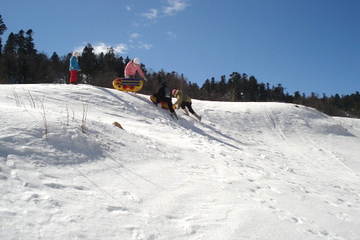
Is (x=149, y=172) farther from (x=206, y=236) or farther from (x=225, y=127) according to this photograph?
(x=225, y=127)

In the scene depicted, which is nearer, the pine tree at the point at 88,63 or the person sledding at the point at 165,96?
the person sledding at the point at 165,96

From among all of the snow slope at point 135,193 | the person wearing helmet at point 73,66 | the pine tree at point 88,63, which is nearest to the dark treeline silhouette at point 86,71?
the pine tree at point 88,63

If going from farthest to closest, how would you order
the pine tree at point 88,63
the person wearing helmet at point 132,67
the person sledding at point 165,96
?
the pine tree at point 88,63 < the person wearing helmet at point 132,67 < the person sledding at point 165,96

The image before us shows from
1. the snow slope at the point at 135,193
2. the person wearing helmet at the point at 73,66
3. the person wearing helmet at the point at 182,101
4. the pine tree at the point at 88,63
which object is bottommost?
the snow slope at the point at 135,193

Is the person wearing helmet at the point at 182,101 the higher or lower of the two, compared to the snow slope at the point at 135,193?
higher

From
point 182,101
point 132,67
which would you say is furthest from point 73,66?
point 182,101

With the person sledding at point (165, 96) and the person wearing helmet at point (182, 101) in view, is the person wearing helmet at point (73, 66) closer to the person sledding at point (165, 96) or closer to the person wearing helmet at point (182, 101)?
the person sledding at point (165, 96)

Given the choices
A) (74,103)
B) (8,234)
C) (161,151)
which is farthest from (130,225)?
(74,103)

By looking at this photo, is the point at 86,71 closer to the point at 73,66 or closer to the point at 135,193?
the point at 73,66

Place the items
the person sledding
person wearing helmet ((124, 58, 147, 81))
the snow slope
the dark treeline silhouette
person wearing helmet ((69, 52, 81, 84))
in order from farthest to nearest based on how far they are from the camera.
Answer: the dark treeline silhouette → person wearing helmet ((124, 58, 147, 81)) → person wearing helmet ((69, 52, 81, 84)) → the person sledding → the snow slope

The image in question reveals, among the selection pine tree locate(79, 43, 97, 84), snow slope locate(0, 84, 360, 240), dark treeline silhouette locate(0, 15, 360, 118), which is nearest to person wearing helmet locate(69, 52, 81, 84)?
snow slope locate(0, 84, 360, 240)

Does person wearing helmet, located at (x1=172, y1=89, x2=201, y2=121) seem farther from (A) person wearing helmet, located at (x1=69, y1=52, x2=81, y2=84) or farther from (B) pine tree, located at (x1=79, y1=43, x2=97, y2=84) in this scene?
(B) pine tree, located at (x1=79, y1=43, x2=97, y2=84)

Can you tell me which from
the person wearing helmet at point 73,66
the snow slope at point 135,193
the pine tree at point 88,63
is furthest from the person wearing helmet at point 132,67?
the pine tree at point 88,63

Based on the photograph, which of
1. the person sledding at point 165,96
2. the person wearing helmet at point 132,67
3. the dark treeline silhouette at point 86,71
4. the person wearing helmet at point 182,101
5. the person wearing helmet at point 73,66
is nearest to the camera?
the person sledding at point 165,96
